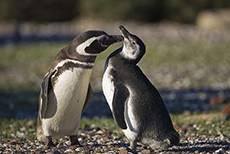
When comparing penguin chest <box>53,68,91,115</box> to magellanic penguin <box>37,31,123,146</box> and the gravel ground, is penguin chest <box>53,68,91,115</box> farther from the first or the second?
the gravel ground

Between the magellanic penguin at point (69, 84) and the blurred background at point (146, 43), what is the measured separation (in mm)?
2730

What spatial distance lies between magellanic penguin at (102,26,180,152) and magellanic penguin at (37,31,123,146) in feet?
0.86

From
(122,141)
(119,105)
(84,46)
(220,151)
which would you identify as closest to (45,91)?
(84,46)

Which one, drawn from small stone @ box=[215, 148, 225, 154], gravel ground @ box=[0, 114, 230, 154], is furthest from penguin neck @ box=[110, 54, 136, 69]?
small stone @ box=[215, 148, 225, 154]

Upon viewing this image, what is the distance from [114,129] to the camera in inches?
247

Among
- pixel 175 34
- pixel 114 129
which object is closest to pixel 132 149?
pixel 114 129

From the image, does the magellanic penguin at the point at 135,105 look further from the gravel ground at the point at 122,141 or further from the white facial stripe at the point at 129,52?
the gravel ground at the point at 122,141

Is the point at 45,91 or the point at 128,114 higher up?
the point at 45,91

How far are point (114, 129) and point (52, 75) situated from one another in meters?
1.75

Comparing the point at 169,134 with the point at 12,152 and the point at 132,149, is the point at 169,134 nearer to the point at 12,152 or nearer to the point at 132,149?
the point at 132,149

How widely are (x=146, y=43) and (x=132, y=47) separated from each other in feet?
44.6

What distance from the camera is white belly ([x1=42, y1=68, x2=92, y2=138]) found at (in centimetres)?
473

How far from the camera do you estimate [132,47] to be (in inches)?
181

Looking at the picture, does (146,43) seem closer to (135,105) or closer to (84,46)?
(84,46)
